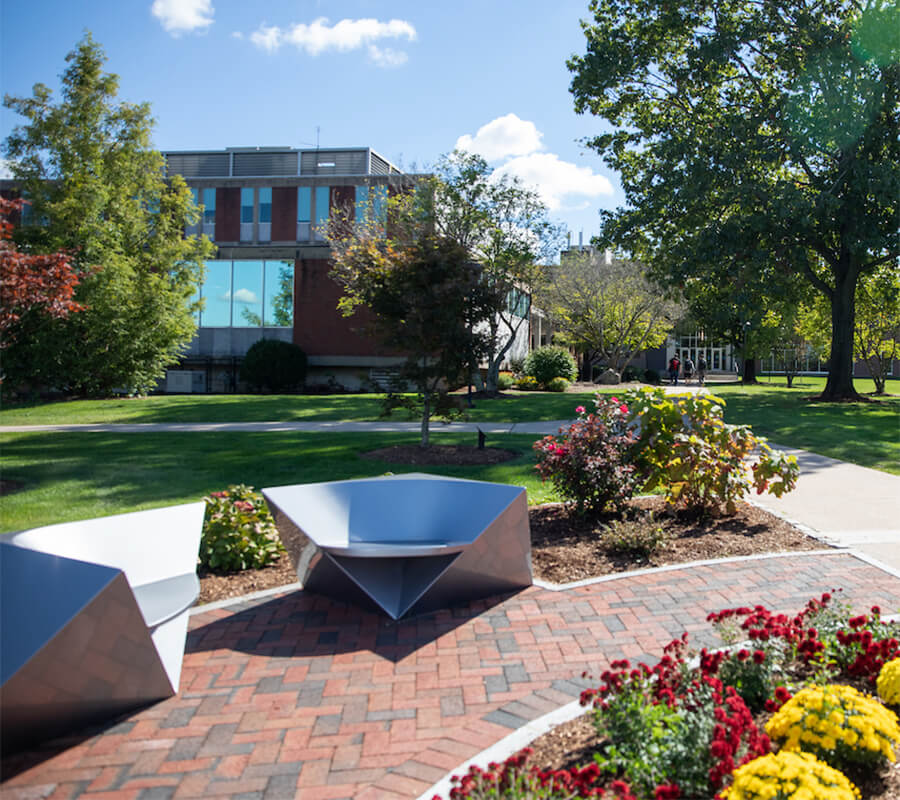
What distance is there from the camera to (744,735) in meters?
2.75

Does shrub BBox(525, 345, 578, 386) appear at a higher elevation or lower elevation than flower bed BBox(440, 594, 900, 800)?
higher

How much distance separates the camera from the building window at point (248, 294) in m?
32.1

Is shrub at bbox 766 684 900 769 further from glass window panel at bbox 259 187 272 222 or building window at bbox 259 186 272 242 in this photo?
glass window panel at bbox 259 187 272 222

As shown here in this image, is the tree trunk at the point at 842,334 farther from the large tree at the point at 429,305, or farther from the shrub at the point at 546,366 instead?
the large tree at the point at 429,305

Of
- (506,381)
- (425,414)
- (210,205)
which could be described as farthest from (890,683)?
(210,205)

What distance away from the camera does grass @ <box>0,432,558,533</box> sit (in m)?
7.80

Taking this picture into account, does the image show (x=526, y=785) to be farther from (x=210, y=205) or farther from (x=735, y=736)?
(x=210, y=205)

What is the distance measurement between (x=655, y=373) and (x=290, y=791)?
47.6 m

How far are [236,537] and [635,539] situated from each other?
320 centimetres

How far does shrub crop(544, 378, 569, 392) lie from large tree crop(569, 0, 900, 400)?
912cm

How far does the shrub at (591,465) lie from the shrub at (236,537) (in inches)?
107

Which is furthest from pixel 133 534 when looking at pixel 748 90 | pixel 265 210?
pixel 265 210

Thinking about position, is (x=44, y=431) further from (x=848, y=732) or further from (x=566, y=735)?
(x=848, y=732)

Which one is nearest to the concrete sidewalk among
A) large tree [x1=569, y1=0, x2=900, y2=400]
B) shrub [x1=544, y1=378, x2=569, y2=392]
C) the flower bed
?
the flower bed
